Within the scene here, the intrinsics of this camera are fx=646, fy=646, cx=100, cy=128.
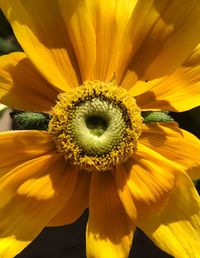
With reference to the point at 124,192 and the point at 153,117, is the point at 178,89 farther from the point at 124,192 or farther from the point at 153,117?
the point at 124,192

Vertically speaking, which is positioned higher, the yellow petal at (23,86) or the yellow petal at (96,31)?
the yellow petal at (96,31)

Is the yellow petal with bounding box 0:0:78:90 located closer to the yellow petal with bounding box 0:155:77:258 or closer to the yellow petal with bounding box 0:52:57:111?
the yellow petal with bounding box 0:52:57:111

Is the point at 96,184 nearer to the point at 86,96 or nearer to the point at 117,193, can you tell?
the point at 117,193

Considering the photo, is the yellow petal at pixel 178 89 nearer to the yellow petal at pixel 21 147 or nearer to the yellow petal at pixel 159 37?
the yellow petal at pixel 159 37

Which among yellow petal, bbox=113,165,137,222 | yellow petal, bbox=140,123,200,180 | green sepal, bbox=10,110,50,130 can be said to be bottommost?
yellow petal, bbox=113,165,137,222

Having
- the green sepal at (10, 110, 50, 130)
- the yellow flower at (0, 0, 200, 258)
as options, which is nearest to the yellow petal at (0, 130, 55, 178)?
the yellow flower at (0, 0, 200, 258)

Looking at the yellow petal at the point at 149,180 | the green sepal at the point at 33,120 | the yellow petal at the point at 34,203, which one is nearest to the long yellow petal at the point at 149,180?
the yellow petal at the point at 149,180

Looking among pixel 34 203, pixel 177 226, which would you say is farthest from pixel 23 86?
pixel 177 226
